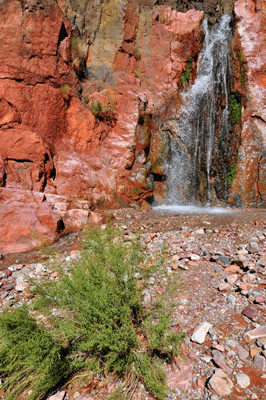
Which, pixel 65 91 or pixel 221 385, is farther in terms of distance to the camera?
pixel 65 91

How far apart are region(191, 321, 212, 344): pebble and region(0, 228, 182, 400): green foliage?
0.29 m

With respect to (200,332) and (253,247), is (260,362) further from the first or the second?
(253,247)

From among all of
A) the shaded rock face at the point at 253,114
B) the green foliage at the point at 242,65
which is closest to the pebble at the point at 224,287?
the shaded rock face at the point at 253,114

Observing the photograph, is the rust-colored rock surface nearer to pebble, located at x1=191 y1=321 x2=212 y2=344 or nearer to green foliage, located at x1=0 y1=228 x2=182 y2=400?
green foliage, located at x1=0 y1=228 x2=182 y2=400

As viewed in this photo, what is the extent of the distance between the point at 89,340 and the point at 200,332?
3.99 feet

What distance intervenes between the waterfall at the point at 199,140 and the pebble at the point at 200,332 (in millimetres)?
7074

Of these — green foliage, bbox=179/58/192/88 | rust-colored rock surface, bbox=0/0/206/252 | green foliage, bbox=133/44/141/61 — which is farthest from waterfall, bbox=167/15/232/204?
green foliage, bbox=133/44/141/61

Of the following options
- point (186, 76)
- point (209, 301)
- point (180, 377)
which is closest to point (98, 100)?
point (186, 76)

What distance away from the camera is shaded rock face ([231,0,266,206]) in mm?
9320

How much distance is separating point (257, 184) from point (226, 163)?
54.6 inches

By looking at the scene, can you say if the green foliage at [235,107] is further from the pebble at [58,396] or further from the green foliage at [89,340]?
the pebble at [58,396]

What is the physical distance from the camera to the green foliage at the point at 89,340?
6.61 feet

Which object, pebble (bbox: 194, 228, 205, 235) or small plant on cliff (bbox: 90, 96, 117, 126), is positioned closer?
pebble (bbox: 194, 228, 205, 235)

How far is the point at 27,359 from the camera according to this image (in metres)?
1.98
